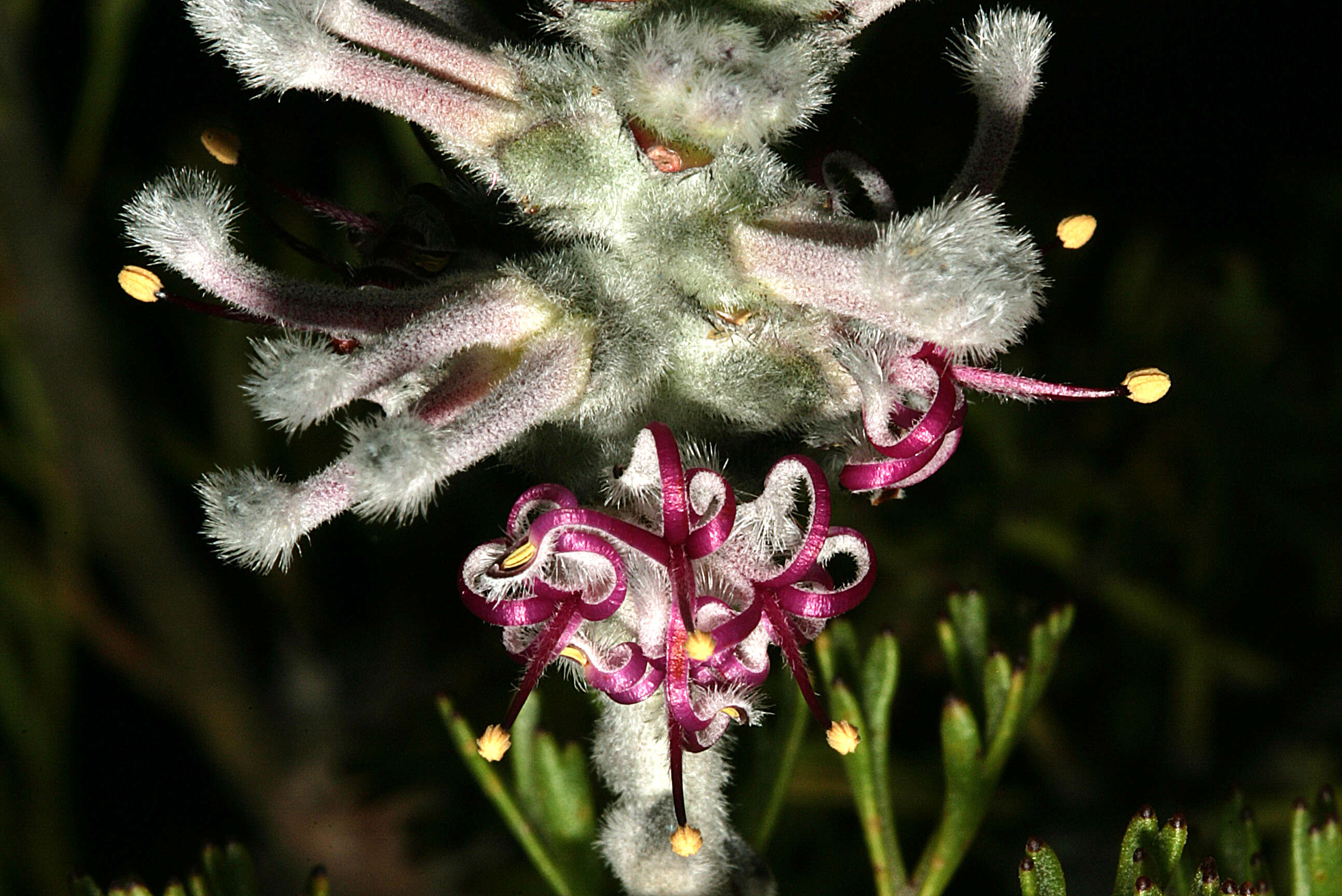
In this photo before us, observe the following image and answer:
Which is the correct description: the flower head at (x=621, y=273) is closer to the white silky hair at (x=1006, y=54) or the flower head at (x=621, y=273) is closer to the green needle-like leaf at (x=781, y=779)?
the white silky hair at (x=1006, y=54)

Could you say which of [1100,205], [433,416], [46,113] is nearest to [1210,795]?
[1100,205]

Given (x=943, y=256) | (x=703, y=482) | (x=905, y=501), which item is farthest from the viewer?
(x=905, y=501)

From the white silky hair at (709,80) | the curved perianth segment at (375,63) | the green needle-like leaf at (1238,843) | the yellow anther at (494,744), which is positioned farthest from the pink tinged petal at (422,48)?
the green needle-like leaf at (1238,843)

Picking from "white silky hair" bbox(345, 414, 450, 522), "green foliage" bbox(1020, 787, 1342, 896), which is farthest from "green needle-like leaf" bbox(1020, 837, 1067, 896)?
"white silky hair" bbox(345, 414, 450, 522)

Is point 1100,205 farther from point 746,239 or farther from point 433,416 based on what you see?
point 433,416

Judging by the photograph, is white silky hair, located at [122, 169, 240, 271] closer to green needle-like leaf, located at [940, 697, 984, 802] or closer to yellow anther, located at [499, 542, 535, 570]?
yellow anther, located at [499, 542, 535, 570]

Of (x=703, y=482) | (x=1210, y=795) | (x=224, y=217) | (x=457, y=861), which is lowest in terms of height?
(x=457, y=861)
